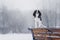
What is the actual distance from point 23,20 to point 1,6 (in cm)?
86

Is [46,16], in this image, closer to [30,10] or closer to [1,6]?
[30,10]

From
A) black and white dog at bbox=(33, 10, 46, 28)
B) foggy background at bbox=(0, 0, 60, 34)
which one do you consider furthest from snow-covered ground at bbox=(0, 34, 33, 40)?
black and white dog at bbox=(33, 10, 46, 28)

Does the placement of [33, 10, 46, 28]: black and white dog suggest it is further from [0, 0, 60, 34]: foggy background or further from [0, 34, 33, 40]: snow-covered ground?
[0, 34, 33, 40]: snow-covered ground

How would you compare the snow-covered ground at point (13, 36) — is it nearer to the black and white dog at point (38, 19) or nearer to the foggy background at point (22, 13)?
the foggy background at point (22, 13)

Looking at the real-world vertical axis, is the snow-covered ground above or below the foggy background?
below

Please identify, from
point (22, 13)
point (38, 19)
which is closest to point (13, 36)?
point (22, 13)

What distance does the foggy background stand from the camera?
4.64 meters

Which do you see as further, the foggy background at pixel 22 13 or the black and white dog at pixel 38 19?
the foggy background at pixel 22 13

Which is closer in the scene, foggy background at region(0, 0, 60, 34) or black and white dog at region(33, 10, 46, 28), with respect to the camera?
black and white dog at region(33, 10, 46, 28)

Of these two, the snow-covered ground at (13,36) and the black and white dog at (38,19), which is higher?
the black and white dog at (38,19)

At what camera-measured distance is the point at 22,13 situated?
4645 millimetres

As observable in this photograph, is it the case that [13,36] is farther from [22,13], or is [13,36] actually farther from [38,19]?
[38,19]

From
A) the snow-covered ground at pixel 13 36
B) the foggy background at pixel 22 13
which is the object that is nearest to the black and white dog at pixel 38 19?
the foggy background at pixel 22 13

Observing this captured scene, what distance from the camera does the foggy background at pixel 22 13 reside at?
4637mm
